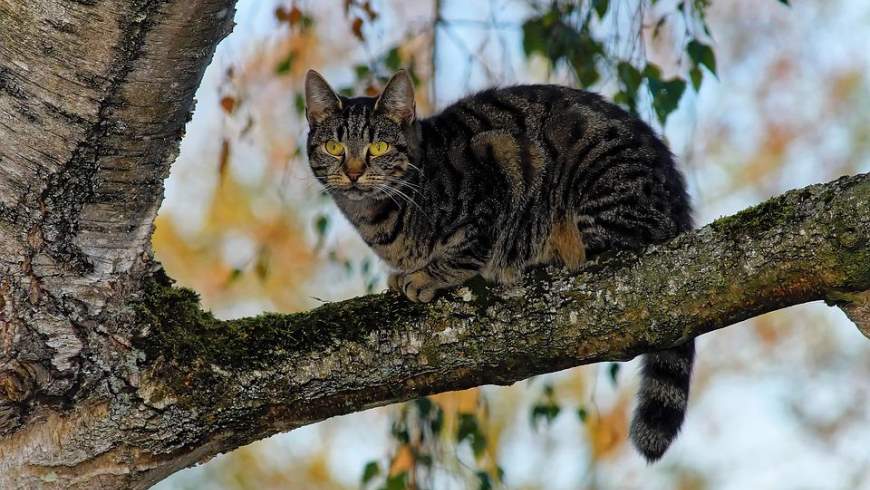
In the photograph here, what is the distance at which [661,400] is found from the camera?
2738 mm

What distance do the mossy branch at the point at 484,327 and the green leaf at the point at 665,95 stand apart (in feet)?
2.49

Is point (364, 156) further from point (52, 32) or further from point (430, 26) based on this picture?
point (52, 32)

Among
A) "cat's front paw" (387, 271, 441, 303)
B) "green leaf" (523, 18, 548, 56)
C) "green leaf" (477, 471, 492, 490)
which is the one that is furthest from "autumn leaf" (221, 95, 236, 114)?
"green leaf" (477, 471, 492, 490)

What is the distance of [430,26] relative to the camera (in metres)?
3.86

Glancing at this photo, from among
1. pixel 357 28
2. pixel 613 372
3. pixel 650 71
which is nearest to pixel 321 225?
pixel 357 28

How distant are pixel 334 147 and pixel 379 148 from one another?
173 mm

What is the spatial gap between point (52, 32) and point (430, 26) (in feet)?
6.78

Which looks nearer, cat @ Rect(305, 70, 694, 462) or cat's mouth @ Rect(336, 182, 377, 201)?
cat @ Rect(305, 70, 694, 462)

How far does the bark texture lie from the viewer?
2100 millimetres

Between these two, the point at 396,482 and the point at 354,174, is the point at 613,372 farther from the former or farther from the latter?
the point at 354,174

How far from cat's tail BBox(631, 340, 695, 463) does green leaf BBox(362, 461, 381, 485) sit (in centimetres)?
101

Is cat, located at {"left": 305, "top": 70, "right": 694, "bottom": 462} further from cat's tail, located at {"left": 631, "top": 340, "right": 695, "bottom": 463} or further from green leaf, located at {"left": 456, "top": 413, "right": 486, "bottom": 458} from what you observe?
green leaf, located at {"left": 456, "top": 413, "right": 486, "bottom": 458}

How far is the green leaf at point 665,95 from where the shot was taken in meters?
2.96

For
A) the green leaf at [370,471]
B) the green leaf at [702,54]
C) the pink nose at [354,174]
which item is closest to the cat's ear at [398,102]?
the pink nose at [354,174]
